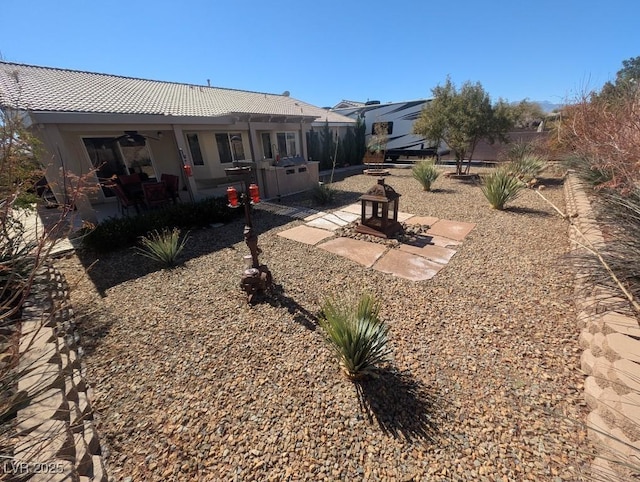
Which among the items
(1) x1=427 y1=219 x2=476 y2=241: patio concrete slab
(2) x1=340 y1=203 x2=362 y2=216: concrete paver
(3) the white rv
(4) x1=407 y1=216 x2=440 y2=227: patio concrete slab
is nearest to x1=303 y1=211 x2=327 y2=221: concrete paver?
(2) x1=340 y1=203 x2=362 y2=216: concrete paver

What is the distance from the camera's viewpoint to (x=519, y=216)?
6.10 m

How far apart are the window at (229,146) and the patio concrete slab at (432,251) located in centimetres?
922

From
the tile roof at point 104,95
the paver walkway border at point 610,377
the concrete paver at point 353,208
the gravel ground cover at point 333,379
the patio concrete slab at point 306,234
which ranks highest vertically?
the tile roof at point 104,95

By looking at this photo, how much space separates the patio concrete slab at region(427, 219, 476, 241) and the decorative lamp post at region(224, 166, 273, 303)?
3.79 meters

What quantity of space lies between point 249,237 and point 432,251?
324 cm

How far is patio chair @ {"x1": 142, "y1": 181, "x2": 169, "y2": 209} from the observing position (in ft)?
22.4

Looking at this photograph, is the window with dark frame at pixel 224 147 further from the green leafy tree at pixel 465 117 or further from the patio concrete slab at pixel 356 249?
the green leafy tree at pixel 465 117

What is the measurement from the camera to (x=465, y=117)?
9.95 metres

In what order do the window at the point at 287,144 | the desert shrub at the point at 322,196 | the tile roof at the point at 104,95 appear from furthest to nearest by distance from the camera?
the window at the point at 287,144, the desert shrub at the point at 322,196, the tile roof at the point at 104,95

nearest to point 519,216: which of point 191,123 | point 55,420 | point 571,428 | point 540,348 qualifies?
point 540,348

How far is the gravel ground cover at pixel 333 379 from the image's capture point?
1.71m

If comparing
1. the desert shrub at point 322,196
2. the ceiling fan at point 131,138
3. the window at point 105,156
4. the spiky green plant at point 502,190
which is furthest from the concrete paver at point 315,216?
the window at point 105,156

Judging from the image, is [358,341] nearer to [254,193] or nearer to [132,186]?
[254,193]

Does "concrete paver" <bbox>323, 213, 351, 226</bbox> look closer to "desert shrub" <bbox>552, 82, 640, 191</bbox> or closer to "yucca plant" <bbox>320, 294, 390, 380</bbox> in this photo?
"yucca plant" <bbox>320, 294, 390, 380</bbox>
